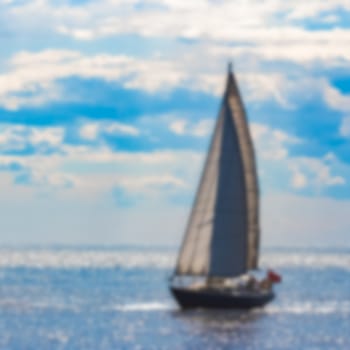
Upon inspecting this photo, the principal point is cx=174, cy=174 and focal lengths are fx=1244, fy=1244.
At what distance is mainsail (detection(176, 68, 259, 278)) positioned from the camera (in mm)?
112500

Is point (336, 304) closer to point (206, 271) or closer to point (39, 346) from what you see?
point (206, 271)

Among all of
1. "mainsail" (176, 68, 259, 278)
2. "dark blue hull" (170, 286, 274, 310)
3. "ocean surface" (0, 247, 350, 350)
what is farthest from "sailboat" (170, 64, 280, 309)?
"ocean surface" (0, 247, 350, 350)

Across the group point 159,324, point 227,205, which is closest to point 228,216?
point 227,205

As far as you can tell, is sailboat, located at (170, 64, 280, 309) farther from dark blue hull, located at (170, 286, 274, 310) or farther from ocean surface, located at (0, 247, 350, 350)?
ocean surface, located at (0, 247, 350, 350)

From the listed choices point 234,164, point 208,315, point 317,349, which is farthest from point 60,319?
point 317,349

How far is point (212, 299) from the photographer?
109375mm

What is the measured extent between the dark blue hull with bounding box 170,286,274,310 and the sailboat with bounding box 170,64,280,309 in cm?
14

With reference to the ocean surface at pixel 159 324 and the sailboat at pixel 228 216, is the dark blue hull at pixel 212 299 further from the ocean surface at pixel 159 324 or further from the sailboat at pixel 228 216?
the ocean surface at pixel 159 324

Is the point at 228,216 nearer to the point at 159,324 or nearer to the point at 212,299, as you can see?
the point at 212,299

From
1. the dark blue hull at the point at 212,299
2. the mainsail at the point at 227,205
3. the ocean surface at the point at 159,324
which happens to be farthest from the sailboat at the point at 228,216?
the ocean surface at the point at 159,324

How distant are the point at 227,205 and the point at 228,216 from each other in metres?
1.01

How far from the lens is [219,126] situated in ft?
373

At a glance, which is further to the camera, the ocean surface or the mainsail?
the mainsail

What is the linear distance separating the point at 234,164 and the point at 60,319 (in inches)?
829
